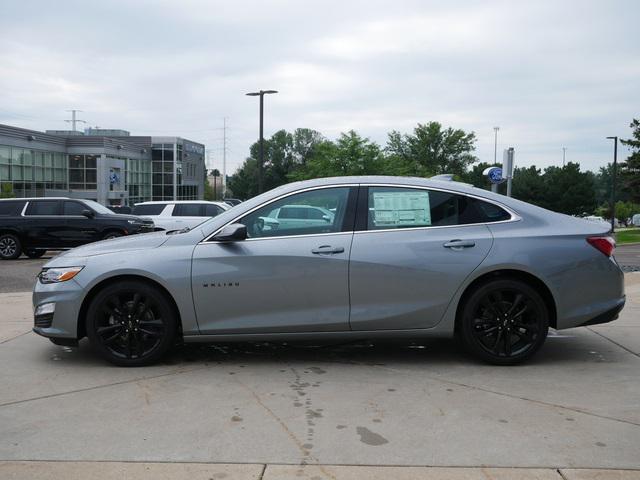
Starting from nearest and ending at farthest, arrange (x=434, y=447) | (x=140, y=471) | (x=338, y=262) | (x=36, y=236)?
(x=140, y=471) < (x=434, y=447) < (x=338, y=262) < (x=36, y=236)

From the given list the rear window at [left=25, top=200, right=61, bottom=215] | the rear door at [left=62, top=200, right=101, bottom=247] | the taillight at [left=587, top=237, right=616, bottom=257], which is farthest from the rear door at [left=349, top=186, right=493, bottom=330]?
the rear window at [left=25, top=200, right=61, bottom=215]

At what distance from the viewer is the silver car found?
520 centimetres

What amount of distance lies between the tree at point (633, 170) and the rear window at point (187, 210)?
136 feet

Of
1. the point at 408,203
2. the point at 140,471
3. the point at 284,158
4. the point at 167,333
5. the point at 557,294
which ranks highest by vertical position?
the point at 284,158

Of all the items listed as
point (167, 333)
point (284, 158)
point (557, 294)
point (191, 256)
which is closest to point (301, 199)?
point (191, 256)

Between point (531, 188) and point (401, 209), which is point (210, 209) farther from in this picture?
point (531, 188)

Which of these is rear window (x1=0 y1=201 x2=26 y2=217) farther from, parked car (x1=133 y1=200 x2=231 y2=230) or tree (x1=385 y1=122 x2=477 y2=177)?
tree (x1=385 y1=122 x2=477 y2=177)

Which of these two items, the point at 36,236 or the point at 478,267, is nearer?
the point at 478,267

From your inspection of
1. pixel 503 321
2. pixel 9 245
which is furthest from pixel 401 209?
pixel 9 245

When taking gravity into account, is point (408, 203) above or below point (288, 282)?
above

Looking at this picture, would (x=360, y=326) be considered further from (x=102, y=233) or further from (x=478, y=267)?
(x=102, y=233)

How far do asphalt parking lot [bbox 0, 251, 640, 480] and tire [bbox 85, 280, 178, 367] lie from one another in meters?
0.14

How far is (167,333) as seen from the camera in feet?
17.2

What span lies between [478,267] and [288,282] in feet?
5.00
